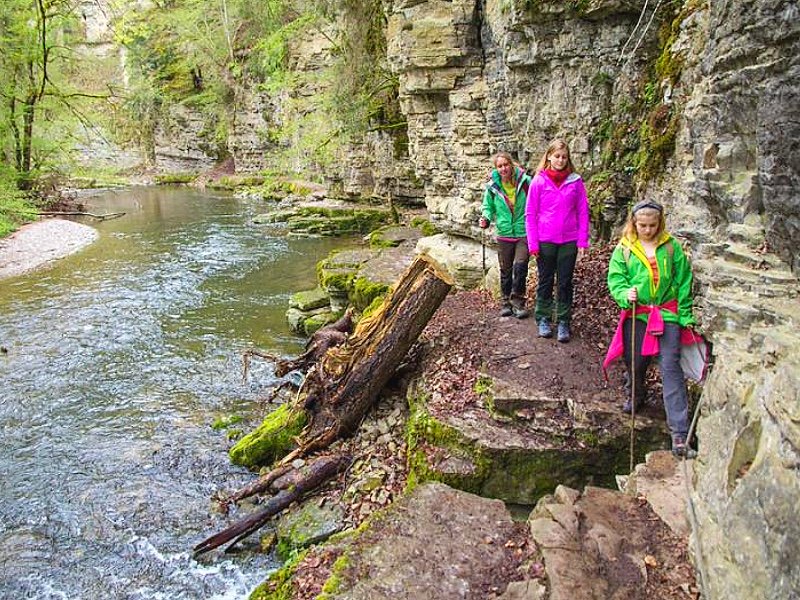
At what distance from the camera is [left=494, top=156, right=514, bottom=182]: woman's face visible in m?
6.59

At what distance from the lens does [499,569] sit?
12.4ft

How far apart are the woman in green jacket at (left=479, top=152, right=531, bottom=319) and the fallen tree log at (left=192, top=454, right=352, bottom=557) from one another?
2.71 meters

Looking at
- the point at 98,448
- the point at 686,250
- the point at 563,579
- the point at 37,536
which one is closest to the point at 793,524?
the point at 563,579

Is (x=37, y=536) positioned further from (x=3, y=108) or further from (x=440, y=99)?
(x=3, y=108)

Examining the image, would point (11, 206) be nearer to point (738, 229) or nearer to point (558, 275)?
point (558, 275)

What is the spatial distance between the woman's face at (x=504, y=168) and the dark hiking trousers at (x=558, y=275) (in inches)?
39.9

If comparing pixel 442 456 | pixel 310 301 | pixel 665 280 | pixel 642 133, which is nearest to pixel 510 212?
pixel 642 133

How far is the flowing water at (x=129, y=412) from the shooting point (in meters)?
5.54

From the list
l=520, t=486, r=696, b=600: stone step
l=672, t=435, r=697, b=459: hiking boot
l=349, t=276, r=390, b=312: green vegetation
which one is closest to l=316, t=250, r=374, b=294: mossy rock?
l=349, t=276, r=390, b=312: green vegetation

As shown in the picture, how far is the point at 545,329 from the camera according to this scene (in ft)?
21.0

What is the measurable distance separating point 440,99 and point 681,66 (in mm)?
7192

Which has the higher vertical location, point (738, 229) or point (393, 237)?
point (738, 229)

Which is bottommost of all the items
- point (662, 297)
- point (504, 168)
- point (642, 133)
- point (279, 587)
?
point (279, 587)

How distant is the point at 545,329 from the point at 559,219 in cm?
120
